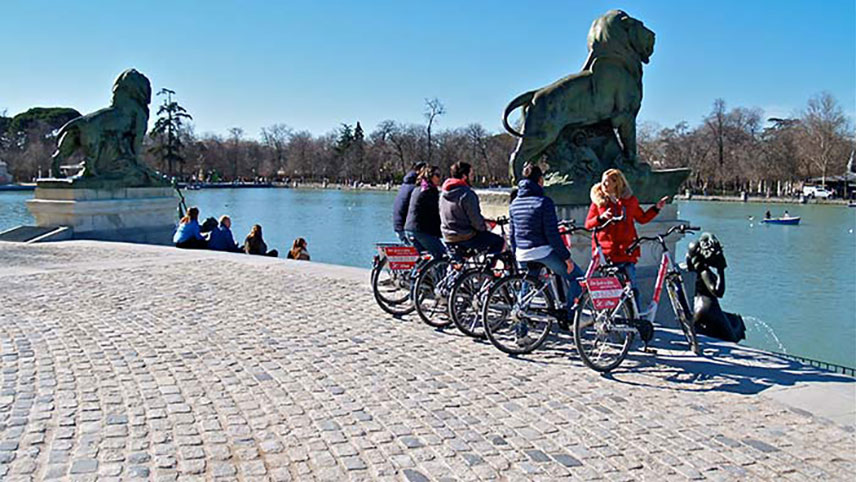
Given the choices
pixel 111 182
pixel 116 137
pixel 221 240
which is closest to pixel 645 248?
pixel 221 240

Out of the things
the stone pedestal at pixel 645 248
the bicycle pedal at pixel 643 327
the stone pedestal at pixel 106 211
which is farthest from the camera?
the stone pedestal at pixel 106 211

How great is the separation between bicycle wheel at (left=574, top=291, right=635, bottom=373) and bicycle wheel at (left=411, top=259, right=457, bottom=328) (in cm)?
179

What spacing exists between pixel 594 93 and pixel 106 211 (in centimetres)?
1267

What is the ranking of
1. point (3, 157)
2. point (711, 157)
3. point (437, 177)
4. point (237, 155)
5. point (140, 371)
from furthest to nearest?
point (237, 155), point (3, 157), point (711, 157), point (437, 177), point (140, 371)

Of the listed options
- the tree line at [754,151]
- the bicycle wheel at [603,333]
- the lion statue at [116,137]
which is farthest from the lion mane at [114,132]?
the tree line at [754,151]

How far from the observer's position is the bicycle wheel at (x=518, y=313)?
653 centimetres

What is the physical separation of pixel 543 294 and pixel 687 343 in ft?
5.24

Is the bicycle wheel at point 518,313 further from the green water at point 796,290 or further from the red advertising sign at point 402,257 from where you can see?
the green water at point 796,290

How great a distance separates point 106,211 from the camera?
1844 centimetres

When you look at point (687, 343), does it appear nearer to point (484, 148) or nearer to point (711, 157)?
point (711, 157)

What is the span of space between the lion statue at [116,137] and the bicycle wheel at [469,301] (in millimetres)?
14031

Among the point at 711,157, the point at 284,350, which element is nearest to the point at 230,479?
Result: the point at 284,350

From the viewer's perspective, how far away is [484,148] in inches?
3770

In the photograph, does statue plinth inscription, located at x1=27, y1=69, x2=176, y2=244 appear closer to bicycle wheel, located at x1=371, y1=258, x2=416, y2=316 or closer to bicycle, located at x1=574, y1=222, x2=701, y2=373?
bicycle wheel, located at x1=371, y1=258, x2=416, y2=316
